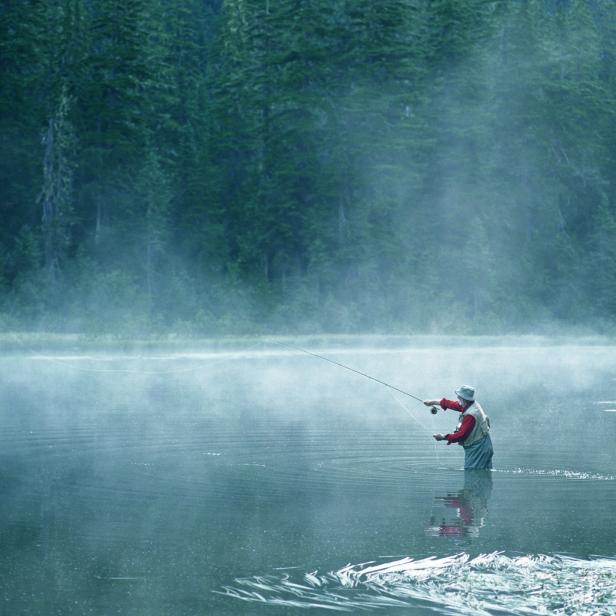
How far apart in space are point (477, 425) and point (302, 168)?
147ft

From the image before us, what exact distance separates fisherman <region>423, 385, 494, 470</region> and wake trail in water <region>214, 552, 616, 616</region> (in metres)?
5.02

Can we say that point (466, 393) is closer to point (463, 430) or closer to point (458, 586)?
point (463, 430)

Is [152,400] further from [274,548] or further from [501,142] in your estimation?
[501,142]

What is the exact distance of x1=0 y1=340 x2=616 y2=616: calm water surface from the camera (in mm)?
9766

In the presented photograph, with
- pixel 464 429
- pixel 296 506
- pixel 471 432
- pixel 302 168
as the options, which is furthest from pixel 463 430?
pixel 302 168

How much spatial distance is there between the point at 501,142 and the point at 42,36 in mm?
24232

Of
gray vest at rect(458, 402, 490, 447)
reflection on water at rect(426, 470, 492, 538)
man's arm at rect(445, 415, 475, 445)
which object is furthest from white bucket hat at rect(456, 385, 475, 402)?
reflection on water at rect(426, 470, 492, 538)

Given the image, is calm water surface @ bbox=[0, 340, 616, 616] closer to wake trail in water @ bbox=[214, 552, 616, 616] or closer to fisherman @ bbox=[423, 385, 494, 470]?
wake trail in water @ bbox=[214, 552, 616, 616]

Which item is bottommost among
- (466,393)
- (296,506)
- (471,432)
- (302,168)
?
(296,506)

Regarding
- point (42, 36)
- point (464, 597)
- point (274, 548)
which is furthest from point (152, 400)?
point (42, 36)

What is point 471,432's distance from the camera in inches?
634

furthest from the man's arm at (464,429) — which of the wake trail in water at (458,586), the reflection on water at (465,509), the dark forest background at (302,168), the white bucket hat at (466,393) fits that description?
the dark forest background at (302,168)

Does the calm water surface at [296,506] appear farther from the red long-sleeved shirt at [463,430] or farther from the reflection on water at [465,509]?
the red long-sleeved shirt at [463,430]

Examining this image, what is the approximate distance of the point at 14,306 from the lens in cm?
4731
